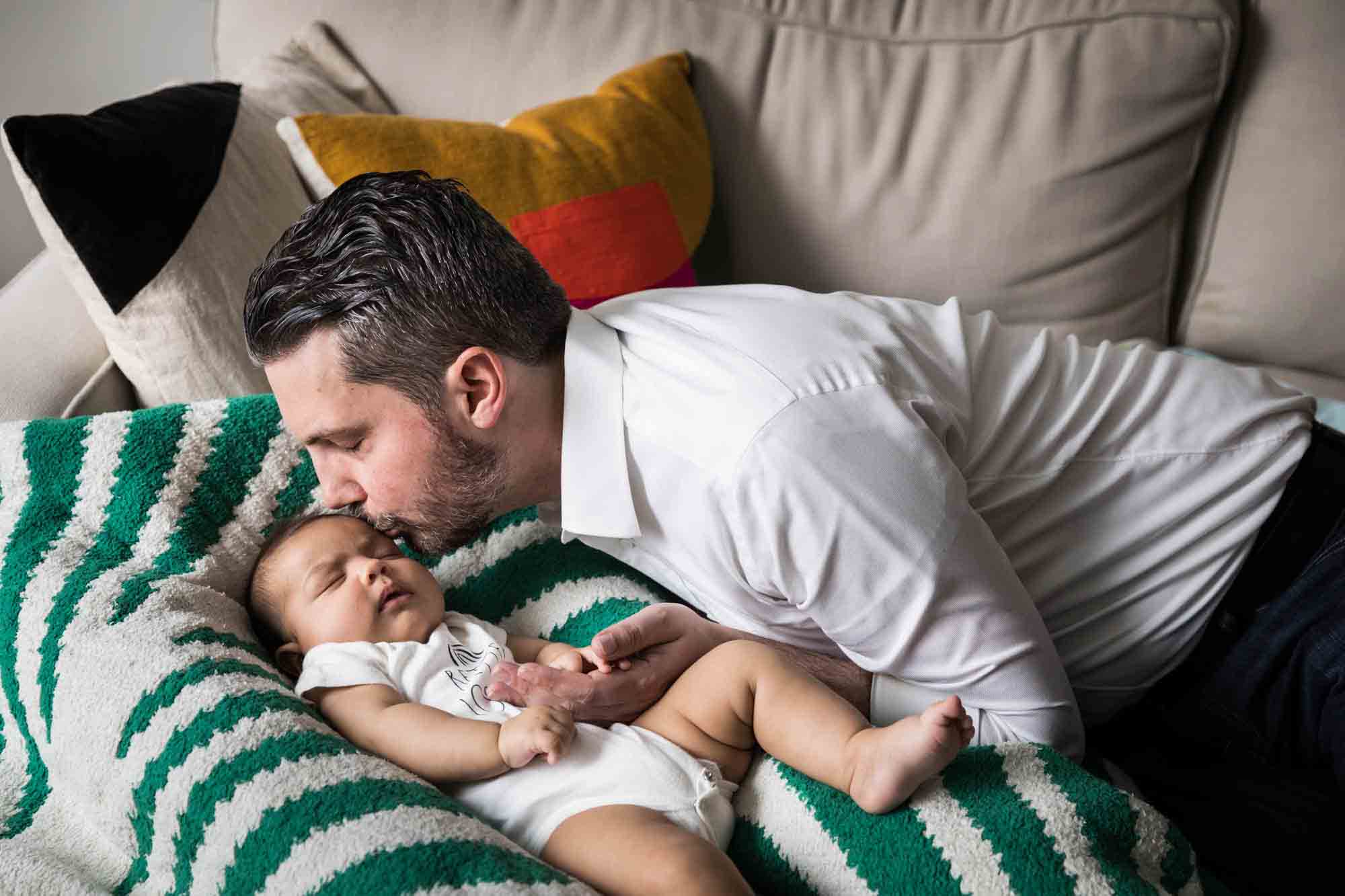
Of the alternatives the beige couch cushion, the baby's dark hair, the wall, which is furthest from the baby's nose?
the beige couch cushion

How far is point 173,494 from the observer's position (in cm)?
118

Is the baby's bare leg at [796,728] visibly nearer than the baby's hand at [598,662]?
Yes

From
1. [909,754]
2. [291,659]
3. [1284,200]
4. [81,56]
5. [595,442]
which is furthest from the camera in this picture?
[81,56]

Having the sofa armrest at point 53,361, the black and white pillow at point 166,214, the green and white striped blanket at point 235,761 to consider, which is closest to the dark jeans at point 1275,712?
the green and white striped blanket at point 235,761

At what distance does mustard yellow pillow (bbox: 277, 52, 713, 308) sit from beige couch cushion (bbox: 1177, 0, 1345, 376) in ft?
2.64

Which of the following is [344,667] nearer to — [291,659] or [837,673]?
[291,659]

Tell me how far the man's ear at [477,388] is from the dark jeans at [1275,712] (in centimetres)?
80

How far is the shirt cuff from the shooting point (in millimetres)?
1038

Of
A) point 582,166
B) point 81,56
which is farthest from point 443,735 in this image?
point 81,56

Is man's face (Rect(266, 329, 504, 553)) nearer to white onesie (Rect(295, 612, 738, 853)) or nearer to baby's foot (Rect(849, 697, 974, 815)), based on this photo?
white onesie (Rect(295, 612, 738, 853))

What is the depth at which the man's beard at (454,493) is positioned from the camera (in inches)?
42.3

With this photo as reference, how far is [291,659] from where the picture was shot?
A: 1166mm

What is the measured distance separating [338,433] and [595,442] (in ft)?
0.84

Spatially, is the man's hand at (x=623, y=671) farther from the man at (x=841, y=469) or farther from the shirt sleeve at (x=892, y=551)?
the shirt sleeve at (x=892, y=551)
